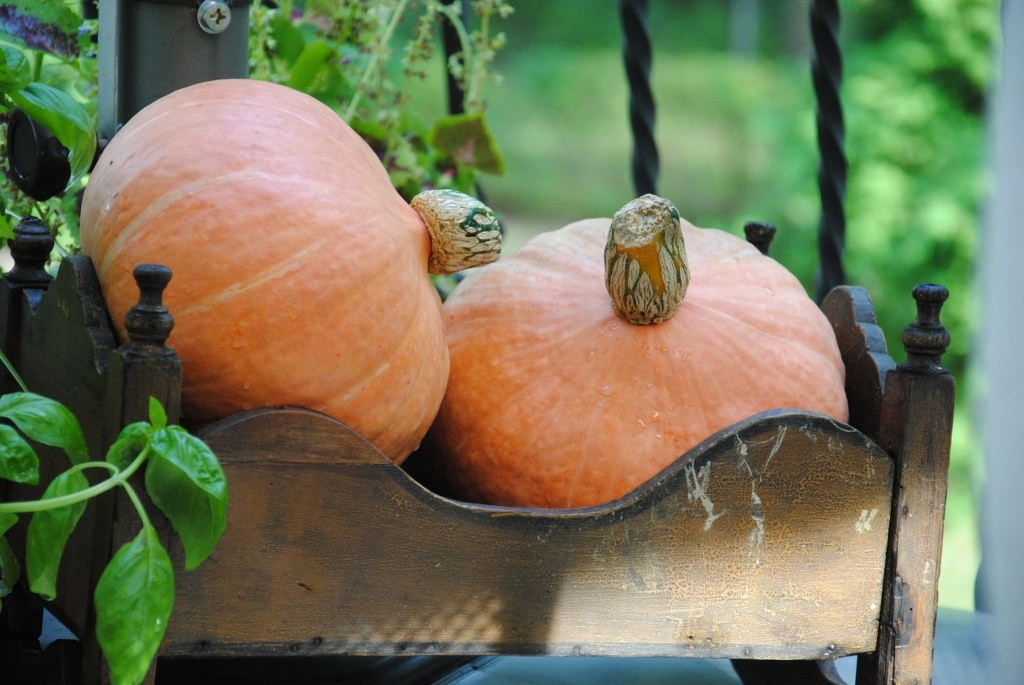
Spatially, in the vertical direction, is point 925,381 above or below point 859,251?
above

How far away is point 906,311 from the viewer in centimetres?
702

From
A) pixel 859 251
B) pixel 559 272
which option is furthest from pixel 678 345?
pixel 859 251

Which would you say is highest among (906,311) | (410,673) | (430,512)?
(430,512)

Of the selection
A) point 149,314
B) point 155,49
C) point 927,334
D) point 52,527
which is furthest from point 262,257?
point 927,334

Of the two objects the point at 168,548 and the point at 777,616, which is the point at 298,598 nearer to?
the point at 168,548

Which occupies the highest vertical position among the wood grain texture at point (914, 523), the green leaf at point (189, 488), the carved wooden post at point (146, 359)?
the carved wooden post at point (146, 359)

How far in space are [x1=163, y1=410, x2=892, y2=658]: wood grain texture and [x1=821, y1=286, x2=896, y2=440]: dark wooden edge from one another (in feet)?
0.34

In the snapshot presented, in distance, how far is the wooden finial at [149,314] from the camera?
2.17ft

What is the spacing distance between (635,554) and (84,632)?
0.38 m

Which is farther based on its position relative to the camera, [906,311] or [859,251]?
[906,311]

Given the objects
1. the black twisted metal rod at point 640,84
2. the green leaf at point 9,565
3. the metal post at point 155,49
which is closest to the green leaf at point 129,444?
the green leaf at point 9,565

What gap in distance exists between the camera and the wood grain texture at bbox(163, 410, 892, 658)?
29.4 inches

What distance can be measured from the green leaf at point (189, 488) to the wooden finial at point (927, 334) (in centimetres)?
50

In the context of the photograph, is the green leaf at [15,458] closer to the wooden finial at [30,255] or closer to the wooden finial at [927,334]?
the wooden finial at [30,255]
